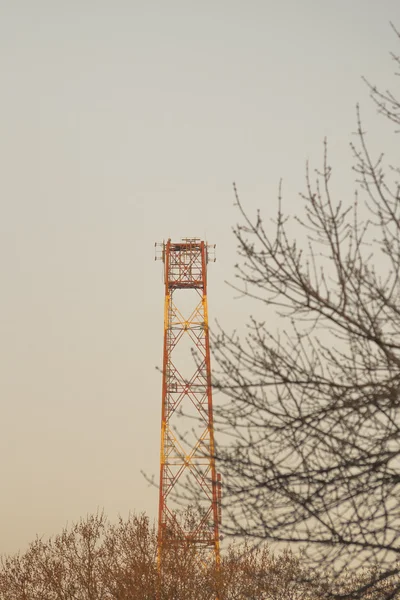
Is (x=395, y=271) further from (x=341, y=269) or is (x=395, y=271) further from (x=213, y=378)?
(x=213, y=378)

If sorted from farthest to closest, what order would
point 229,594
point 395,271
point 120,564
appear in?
1. point 120,564
2. point 229,594
3. point 395,271

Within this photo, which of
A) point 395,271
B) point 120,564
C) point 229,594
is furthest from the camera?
point 120,564

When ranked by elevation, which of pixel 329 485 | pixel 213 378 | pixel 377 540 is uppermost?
pixel 213 378

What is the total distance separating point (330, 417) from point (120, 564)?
1527 cm

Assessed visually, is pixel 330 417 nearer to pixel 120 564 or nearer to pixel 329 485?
pixel 329 485

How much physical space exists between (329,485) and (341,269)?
1.48m

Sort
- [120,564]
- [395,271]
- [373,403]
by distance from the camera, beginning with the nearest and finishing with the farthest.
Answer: [373,403] → [395,271] → [120,564]

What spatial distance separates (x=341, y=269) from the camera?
5.53 metres

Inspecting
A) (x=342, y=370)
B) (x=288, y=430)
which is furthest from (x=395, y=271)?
(x=288, y=430)

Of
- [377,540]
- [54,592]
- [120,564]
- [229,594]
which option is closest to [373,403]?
[377,540]

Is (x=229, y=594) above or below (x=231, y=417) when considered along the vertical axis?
below

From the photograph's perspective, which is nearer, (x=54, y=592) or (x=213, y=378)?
(x=213, y=378)

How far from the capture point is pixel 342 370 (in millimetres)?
5477

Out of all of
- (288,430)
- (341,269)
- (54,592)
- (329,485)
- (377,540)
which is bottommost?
(54,592)
